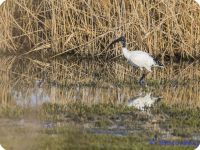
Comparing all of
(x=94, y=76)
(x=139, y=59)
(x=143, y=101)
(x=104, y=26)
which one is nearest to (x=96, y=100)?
(x=143, y=101)

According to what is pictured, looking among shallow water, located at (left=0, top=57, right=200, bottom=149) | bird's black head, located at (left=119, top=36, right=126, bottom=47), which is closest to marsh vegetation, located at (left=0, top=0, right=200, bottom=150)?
shallow water, located at (left=0, top=57, right=200, bottom=149)

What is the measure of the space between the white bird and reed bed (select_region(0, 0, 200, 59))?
0.18 metres

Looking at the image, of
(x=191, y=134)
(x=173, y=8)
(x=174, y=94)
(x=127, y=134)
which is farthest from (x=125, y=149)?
(x=173, y=8)

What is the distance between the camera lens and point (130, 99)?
334 inches

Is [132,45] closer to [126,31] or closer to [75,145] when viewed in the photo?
Result: [126,31]

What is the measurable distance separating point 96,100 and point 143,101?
1.65 ft

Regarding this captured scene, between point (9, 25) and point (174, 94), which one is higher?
point (9, 25)

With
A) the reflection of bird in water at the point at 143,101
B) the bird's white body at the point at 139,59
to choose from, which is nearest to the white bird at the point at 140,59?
the bird's white body at the point at 139,59

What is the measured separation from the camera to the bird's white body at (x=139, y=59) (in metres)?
9.23

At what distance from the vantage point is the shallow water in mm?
7676

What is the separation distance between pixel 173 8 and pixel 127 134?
2960 millimetres

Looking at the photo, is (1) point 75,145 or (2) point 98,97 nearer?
(1) point 75,145

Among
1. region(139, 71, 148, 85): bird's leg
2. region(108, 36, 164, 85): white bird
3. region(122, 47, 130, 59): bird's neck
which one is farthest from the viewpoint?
region(122, 47, 130, 59): bird's neck

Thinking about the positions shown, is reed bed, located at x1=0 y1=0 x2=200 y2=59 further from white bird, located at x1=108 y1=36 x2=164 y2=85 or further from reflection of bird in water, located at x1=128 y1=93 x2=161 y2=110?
reflection of bird in water, located at x1=128 y1=93 x2=161 y2=110
